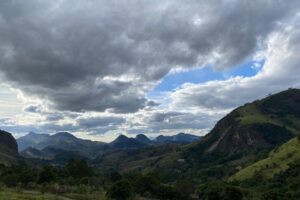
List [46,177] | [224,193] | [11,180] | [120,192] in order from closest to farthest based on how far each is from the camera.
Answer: [120,192]
[11,180]
[46,177]
[224,193]

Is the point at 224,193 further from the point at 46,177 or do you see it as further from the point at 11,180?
the point at 11,180

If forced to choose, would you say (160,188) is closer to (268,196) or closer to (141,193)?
(141,193)

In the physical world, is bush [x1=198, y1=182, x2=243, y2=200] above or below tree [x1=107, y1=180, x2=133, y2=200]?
below

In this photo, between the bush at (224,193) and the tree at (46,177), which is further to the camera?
the bush at (224,193)

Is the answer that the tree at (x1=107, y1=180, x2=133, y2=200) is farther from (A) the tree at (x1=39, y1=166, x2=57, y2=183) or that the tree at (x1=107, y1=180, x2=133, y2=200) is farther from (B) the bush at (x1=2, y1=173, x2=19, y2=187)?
(B) the bush at (x1=2, y1=173, x2=19, y2=187)

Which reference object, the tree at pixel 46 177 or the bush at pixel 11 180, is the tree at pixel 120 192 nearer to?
the tree at pixel 46 177

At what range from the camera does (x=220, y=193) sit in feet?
635

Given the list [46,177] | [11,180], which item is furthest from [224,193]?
[11,180]

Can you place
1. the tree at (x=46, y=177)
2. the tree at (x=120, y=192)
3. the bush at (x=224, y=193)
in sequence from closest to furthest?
the tree at (x=120, y=192), the tree at (x=46, y=177), the bush at (x=224, y=193)

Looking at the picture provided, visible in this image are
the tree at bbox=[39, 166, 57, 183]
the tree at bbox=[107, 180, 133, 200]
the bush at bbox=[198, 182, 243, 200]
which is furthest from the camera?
the bush at bbox=[198, 182, 243, 200]

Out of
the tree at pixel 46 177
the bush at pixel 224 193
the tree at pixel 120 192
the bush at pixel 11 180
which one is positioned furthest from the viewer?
the bush at pixel 224 193

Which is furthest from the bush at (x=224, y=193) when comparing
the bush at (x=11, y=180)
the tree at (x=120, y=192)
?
the bush at (x=11, y=180)

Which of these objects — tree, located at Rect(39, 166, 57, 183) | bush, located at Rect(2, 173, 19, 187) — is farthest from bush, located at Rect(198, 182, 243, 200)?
bush, located at Rect(2, 173, 19, 187)

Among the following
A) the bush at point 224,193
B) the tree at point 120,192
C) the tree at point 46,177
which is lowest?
the bush at point 224,193
